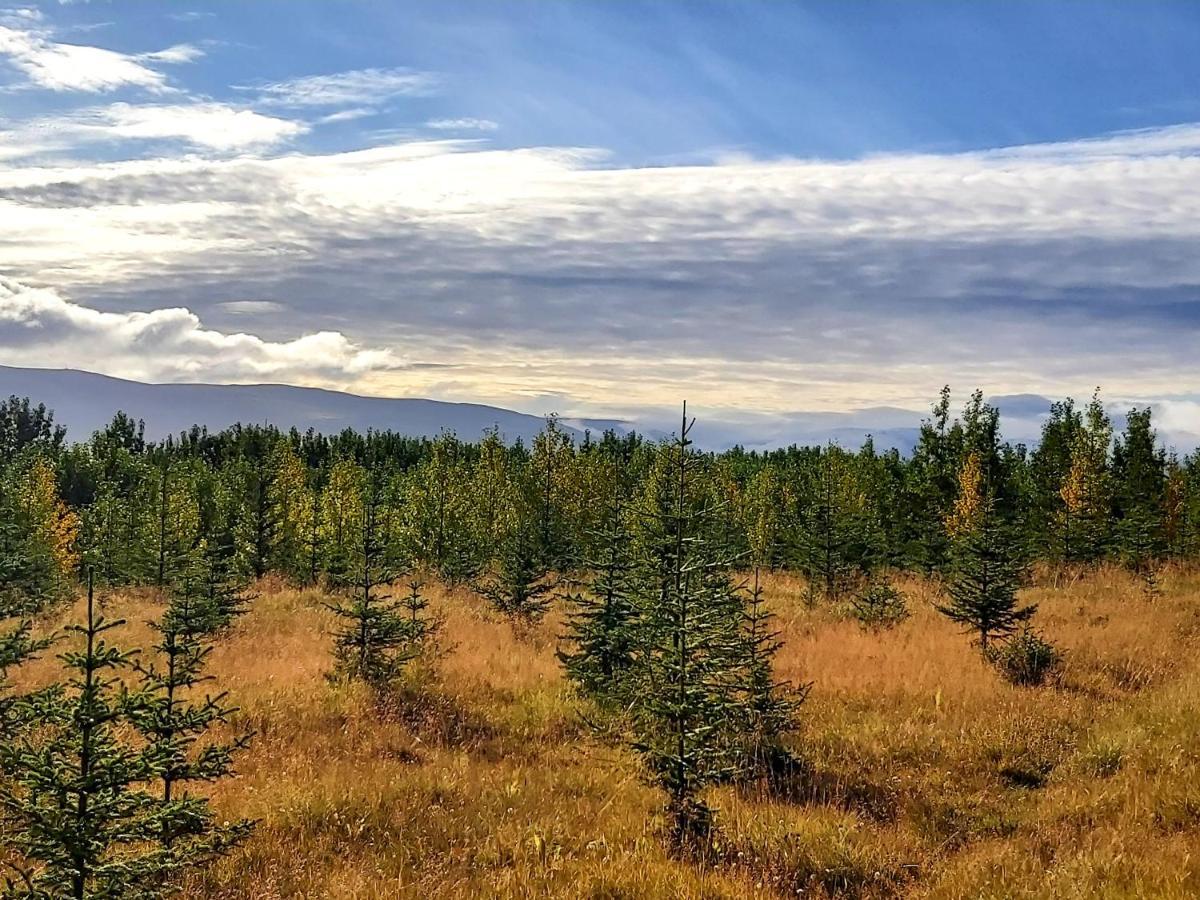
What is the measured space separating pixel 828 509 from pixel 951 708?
15.8m

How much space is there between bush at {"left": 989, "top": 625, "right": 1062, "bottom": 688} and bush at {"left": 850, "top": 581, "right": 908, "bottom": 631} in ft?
16.3

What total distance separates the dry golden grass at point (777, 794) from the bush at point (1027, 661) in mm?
417

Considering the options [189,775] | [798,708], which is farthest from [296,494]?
[189,775]

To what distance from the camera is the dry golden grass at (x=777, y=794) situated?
7836mm

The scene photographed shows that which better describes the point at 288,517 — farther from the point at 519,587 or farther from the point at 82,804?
the point at 82,804

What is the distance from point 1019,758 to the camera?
468 inches

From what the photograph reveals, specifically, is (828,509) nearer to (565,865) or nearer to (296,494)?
(565,865)

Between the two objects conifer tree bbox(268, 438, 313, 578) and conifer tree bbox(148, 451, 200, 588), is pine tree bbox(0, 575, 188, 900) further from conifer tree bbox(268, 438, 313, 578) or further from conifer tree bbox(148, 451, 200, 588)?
conifer tree bbox(268, 438, 313, 578)

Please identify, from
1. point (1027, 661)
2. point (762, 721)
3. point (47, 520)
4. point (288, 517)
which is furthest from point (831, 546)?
point (47, 520)

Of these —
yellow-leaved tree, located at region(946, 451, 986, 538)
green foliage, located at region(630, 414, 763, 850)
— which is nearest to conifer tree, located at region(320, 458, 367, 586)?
green foliage, located at region(630, 414, 763, 850)

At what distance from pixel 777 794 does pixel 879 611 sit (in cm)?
1273

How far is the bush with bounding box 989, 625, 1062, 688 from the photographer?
1559 centimetres

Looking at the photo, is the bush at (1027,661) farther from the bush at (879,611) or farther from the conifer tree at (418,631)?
the conifer tree at (418,631)

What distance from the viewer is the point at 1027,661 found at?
52.5ft
